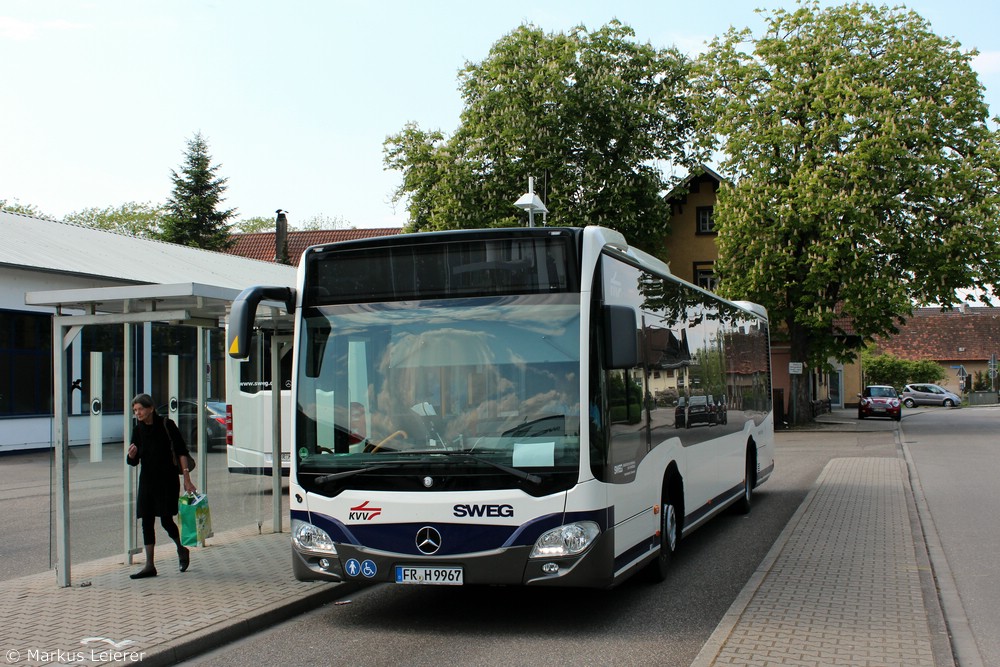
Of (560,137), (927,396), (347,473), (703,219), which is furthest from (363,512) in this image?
(927,396)

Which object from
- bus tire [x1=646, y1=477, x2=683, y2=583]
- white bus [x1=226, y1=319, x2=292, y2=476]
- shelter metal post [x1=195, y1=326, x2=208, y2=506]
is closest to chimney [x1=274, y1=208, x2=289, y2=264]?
white bus [x1=226, y1=319, x2=292, y2=476]

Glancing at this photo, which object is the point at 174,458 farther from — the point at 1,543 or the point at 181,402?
the point at 1,543

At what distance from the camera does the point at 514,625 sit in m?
7.44

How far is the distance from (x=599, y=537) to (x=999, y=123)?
116ft

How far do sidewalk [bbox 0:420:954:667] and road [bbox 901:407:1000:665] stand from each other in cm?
30

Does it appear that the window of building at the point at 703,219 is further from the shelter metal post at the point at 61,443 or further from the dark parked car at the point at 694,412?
the shelter metal post at the point at 61,443

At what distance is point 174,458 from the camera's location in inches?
357

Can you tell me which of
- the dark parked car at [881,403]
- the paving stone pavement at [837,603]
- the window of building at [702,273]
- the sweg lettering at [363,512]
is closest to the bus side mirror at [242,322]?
the sweg lettering at [363,512]

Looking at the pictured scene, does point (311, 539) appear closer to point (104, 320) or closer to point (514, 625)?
point (514, 625)

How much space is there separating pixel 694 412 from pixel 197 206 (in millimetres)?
50919

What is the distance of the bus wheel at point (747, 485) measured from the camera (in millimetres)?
13515

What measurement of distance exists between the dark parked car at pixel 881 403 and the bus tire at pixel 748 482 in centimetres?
3403

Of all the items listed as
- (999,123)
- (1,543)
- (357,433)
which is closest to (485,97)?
(999,123)

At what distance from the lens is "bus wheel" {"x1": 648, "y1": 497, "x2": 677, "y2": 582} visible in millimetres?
8758
